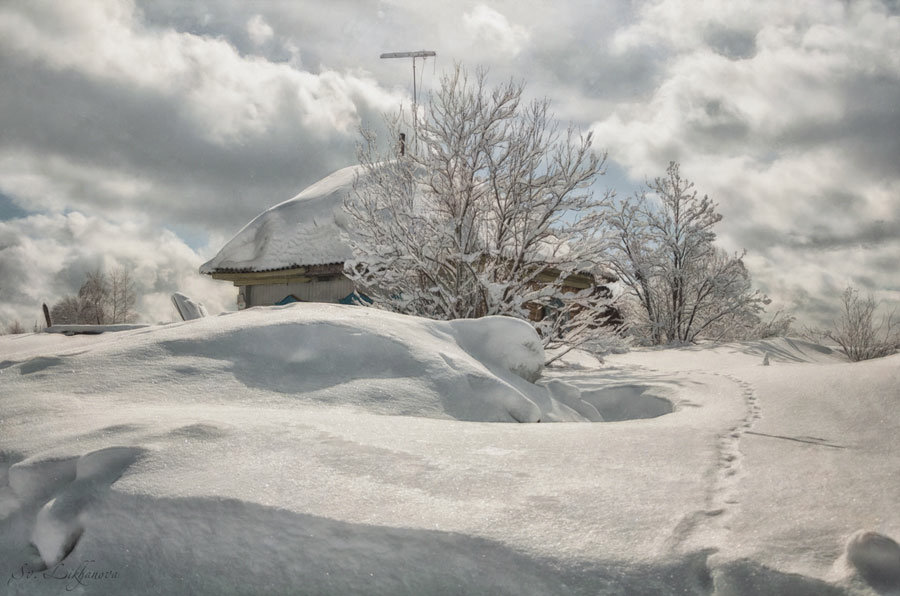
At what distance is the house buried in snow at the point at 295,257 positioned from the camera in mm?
12742

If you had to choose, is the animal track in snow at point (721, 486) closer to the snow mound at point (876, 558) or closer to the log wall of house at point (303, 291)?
the snow mound at point (876, 558)

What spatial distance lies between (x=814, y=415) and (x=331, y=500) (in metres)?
2.54

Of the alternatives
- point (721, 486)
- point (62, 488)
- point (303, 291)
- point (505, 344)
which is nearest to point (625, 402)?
point (505, 344)

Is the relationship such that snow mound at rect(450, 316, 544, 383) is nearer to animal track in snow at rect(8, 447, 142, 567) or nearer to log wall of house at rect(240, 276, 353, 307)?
animal track in snow at rect(8, 447, 142, 567)

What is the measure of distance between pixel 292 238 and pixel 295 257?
0.64m

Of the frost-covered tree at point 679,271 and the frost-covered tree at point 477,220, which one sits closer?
A: the frost-covered tree at point 477,220

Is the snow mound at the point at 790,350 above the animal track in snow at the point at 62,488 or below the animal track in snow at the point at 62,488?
below

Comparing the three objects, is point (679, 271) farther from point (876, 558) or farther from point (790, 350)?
point (876, 558)

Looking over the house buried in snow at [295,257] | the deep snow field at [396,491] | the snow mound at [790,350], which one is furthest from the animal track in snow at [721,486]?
the snow mound at [790,350]

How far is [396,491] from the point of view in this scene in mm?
1799

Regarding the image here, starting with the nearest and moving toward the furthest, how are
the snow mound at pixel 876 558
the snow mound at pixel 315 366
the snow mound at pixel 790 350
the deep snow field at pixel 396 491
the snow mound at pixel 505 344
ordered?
the snow mound at pixel 876 558, the deep snow field at pixel 396 491, the snow mound at pixel 315 366, the snow mound at pixel 505 344, the snow mound at pixel 790 350

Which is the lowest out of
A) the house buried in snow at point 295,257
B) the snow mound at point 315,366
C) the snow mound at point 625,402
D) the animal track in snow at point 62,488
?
the snow mound at point 625,402

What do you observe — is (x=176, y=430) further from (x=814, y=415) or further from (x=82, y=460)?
(x=814, y=415)

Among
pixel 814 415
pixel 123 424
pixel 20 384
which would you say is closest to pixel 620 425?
pixel 814 415
